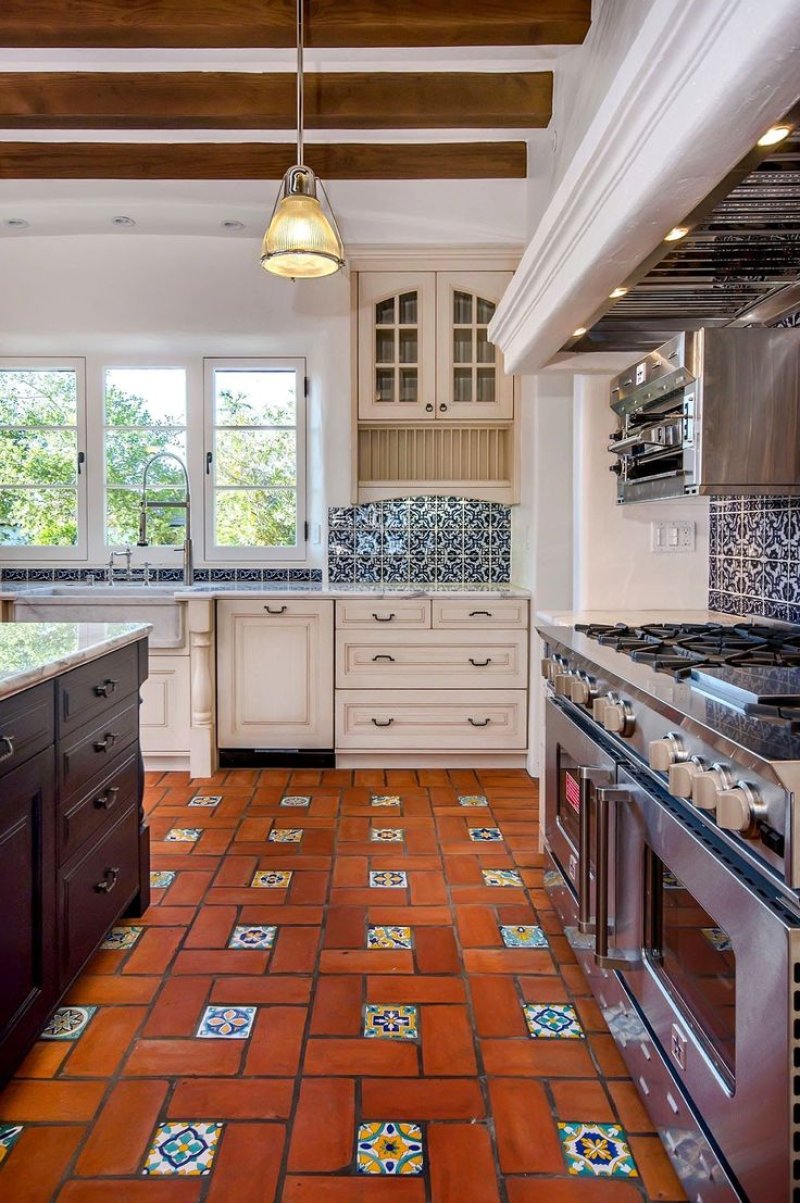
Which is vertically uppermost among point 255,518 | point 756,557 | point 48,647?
point 255,518

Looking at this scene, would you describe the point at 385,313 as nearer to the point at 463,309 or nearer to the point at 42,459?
the point at 463,309

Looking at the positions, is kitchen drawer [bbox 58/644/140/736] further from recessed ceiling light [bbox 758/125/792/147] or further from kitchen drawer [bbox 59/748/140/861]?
recessed ceiling light [bbox 758/125/792/147]

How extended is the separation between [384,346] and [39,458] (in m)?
2.02

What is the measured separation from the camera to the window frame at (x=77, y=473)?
4.44 m

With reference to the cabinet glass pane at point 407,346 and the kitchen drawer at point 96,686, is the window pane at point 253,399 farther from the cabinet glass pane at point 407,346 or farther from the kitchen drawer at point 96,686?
the kitchen drawer at point 96,686

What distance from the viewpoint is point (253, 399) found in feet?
14.8

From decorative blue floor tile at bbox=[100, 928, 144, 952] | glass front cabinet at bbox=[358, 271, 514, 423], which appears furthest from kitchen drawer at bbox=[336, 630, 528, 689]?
decorative blue floor tile at bbox=[100, 928, 144, 952]

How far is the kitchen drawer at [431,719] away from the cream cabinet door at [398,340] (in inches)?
54.8

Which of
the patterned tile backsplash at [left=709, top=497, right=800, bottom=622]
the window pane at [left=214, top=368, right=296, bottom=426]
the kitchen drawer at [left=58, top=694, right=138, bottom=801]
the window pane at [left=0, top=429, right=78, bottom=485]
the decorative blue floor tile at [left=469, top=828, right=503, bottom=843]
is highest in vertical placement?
the window pane at [left=214, top=368, right=296, bottom=426]

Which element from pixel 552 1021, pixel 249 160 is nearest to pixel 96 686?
pixel 552 1021

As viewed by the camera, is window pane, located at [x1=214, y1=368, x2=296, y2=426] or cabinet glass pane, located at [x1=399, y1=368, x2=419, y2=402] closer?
cabinet glass pane, located at [x1=399, y1=368, x2=419, y2=402]

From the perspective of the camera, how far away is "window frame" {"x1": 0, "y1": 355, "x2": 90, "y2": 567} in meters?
4.44

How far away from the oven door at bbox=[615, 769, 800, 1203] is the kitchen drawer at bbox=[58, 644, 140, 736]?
118 cm

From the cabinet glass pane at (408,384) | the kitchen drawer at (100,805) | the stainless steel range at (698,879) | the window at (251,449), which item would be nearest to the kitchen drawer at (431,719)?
the window at (251,449)
